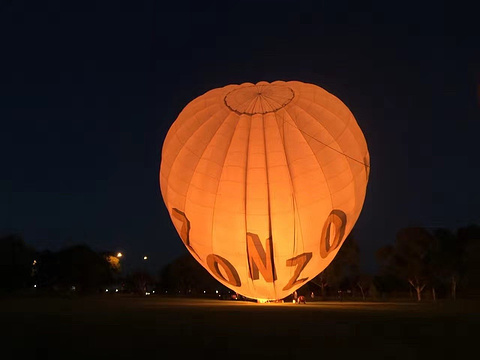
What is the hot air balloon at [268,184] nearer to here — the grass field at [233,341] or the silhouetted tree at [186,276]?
the grass field at [233,341]

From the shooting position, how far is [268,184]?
24516 mm

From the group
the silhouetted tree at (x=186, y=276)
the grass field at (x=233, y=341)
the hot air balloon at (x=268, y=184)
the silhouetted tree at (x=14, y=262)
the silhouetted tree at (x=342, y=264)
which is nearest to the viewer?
the grass field at (x=233, y=341)

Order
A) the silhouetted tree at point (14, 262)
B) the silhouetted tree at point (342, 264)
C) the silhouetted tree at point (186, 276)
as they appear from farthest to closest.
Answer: the silhouetted tree at point (186, 276), the silhouetted tree at point (342, 264), the silhouetted tree at point (14, 262)

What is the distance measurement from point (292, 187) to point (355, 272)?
145 feet

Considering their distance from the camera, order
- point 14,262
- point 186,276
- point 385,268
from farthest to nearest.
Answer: point 186,276 < point 385,268 < point 14,262

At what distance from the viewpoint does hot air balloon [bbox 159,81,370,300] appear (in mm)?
24438

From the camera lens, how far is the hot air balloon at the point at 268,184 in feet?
80.2

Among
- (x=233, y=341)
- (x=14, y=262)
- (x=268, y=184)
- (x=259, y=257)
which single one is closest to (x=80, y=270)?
(x=14, y=262)

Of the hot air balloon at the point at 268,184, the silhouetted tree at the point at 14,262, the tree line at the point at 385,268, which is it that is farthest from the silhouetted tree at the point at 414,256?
the silhouetted tree at the point at 14,262

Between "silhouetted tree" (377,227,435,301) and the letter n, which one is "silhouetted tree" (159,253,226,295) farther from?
the letter n

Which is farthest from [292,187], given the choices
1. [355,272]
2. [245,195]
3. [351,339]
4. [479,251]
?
[355,272]

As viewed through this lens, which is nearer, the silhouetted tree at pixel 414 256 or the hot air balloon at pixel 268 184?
the hot air balloon at pixel 268 184

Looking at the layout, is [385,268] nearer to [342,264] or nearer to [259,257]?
[342,264]

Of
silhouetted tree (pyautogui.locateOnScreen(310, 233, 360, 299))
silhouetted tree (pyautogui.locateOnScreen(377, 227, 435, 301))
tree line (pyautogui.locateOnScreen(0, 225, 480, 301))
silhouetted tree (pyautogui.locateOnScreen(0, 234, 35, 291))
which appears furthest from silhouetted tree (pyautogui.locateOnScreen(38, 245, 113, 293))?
silhouetted tree (pyautogui.locateOnScreen(377, 227, 435, 301))
